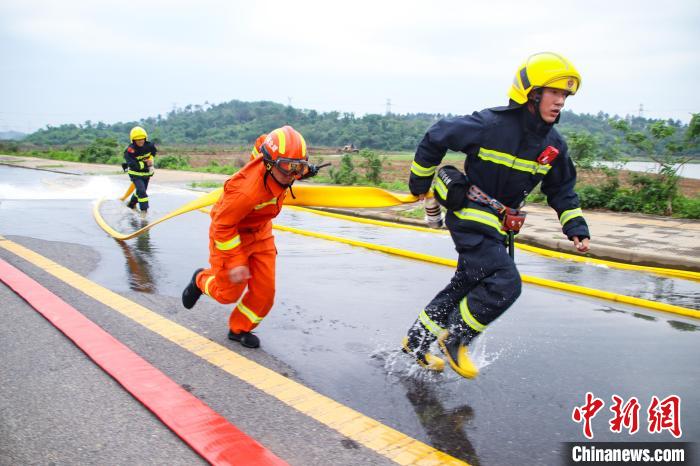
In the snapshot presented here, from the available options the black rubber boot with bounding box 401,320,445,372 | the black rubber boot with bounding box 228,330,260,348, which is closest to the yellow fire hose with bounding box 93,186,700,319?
the black rubber boot with bounding box 401,320,445,372

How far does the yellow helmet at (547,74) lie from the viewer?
11.0ft

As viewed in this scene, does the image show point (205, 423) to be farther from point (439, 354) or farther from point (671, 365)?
point (671, 365)

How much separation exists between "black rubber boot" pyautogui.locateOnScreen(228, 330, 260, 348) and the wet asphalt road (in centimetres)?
9

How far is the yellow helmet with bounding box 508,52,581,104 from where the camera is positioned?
336cm

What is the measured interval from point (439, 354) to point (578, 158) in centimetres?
978

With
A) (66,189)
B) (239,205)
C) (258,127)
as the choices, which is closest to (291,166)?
(239,205)

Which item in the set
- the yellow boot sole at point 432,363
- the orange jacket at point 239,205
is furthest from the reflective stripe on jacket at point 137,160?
the yellow boot sole at point 432,363

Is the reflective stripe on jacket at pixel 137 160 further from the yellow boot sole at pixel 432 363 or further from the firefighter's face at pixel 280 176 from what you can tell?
the yellow boot sole at pixel 432 363

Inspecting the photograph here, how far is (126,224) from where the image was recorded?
996 centimetres

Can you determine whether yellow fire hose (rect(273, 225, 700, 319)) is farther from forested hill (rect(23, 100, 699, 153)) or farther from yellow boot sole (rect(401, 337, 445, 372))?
forested hill (rect(23, 100, 699, 153))

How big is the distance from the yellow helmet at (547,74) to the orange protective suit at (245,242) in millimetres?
1712

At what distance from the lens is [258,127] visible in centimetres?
8112

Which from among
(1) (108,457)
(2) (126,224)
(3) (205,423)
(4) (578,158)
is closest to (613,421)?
(3) (205,423)

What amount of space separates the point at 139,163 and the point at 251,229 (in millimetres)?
7441
